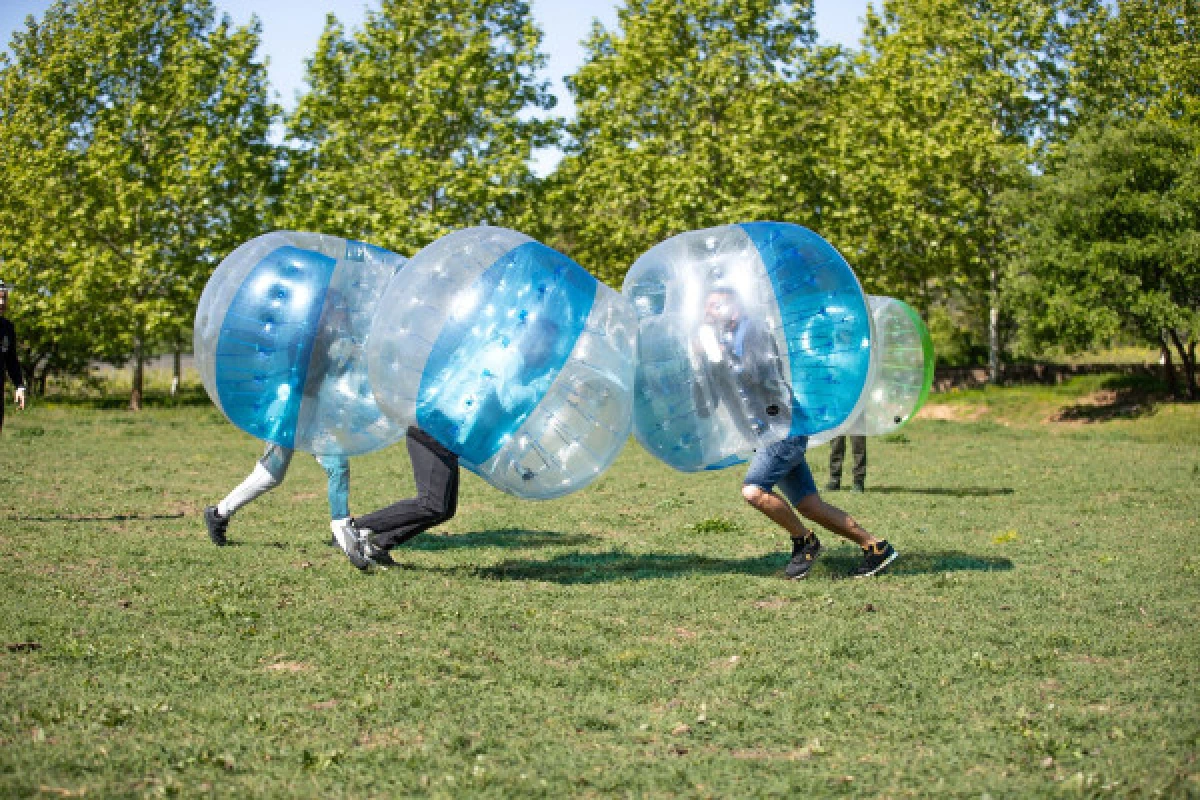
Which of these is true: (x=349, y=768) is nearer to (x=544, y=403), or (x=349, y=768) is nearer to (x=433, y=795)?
(x=433, y=795)

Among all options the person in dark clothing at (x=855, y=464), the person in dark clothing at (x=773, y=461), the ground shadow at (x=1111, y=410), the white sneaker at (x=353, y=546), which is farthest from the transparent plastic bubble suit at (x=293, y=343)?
the ground shadow at (x=1111, y=410)

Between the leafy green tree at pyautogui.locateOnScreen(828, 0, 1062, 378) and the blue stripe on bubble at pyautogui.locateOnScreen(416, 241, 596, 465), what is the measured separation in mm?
30150

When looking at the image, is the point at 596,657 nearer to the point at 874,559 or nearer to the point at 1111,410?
the point at 874,559

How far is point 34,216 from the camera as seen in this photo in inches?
1383

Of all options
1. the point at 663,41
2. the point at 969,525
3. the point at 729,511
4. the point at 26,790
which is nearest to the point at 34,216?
the point at 663,41

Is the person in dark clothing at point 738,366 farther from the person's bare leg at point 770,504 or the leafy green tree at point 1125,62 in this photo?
the leafy green tree at point 1125,62

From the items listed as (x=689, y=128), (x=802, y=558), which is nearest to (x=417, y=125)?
(x=689, y=128)

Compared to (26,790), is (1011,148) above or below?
above

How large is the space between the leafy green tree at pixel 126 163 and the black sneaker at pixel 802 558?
27723 millimetres

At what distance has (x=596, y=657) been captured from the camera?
23.1 ft

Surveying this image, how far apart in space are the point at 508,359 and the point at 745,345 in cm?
175

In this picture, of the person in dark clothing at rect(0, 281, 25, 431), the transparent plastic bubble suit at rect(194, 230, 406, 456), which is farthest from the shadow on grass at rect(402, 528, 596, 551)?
the person in dark clothing at rect(0, 281, 25, 431)

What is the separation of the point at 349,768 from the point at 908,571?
598 cm

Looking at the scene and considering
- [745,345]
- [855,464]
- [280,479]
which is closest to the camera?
[745,345]
